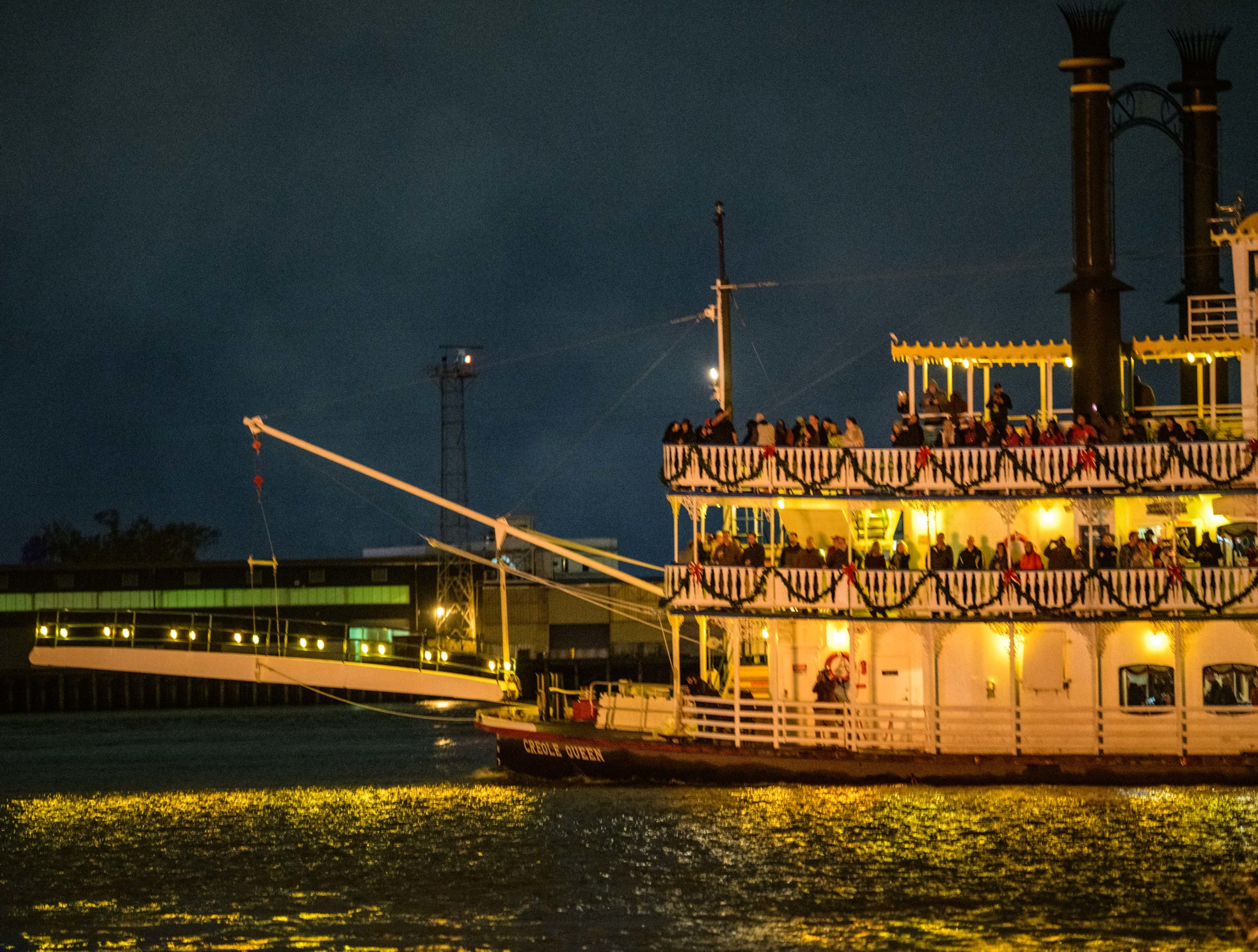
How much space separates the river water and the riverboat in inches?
32.3

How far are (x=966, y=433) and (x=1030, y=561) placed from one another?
2.52 meters

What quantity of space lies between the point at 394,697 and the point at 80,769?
31.4 m

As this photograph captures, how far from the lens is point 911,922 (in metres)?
22.0

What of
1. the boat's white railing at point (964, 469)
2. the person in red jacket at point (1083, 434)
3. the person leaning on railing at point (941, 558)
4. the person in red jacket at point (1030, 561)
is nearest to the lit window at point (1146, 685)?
the person in red jacket at point (1030, 561)

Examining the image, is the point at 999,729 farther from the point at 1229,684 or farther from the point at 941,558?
the point at 1229,684

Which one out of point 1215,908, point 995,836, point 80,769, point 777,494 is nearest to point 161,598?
point 80,769

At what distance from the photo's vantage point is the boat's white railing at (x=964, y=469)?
30.2 metres

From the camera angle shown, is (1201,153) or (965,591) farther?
(1201,153)

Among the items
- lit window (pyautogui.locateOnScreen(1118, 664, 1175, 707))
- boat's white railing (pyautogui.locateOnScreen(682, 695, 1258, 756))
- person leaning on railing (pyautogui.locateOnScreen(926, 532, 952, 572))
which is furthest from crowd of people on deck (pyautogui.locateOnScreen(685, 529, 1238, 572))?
boat's white railing (pyautogui.locateOnScreen(682, 695, 1258, 756))

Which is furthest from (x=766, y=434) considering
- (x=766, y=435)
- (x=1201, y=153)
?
(x=1201, y=153)

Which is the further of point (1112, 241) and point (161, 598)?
point (161, 598)

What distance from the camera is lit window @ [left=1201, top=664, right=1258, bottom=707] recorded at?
1202 inches

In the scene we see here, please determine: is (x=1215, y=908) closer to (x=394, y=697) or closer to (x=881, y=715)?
(x=881, y=715)

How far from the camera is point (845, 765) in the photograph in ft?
99.7
